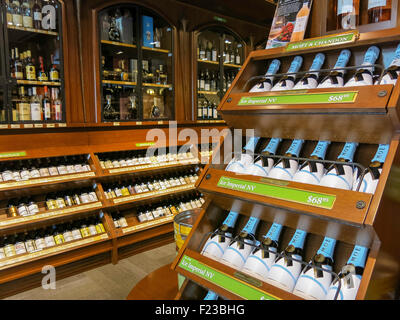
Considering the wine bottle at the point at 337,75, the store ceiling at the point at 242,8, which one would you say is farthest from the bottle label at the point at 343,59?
the store ceiling at the point at 242,8

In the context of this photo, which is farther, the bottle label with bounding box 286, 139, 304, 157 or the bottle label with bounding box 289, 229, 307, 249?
the bottle label with bounding box 286, 139, 304, 157

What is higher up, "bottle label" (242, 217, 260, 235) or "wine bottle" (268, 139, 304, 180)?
"wine bottle" (268, 139, 304, 180)

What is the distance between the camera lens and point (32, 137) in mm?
2953

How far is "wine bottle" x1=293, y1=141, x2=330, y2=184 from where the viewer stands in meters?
1.07

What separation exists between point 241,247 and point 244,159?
0.36 meters

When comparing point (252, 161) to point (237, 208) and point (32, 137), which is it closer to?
point (237, 208)

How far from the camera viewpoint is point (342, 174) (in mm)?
1023

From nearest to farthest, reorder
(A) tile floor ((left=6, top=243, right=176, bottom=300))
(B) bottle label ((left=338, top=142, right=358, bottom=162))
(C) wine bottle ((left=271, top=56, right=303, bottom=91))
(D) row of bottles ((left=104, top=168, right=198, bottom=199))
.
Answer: (B) bottle label ((left=338, top=142, right=358, bottom=162)) → (C) wine bottle ((left=271, top=56, right=303, bottom=91)) → (A) tile floor ((left=6, top=243, right=176, bottom=300)) → (D) row of bottles ((left=104, top=168, right=198, bottom=199))

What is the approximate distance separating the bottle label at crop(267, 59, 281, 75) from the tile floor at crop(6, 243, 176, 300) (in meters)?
2.22

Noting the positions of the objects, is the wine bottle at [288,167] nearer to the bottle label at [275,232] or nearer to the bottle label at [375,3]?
the bottle label at [275,232]

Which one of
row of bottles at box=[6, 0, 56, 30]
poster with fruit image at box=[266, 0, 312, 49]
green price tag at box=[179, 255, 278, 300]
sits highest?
row of bottles at box=[6, 0, 56, 30]

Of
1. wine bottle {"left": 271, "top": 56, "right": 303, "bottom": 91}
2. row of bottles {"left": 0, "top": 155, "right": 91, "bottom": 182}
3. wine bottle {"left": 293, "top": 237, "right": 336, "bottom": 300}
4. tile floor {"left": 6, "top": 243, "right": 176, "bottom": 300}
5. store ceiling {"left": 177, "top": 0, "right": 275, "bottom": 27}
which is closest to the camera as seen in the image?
wine bottle {"left": 293, "top": 237, "right": 336, "bottom": 300}

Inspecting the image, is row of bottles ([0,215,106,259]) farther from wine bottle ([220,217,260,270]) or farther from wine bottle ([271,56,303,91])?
wine bottle ([271,56,303,91])

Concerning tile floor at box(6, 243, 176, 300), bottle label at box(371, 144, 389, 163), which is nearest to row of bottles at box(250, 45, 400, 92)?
bottle label at box(371, 144, 389, 163)
